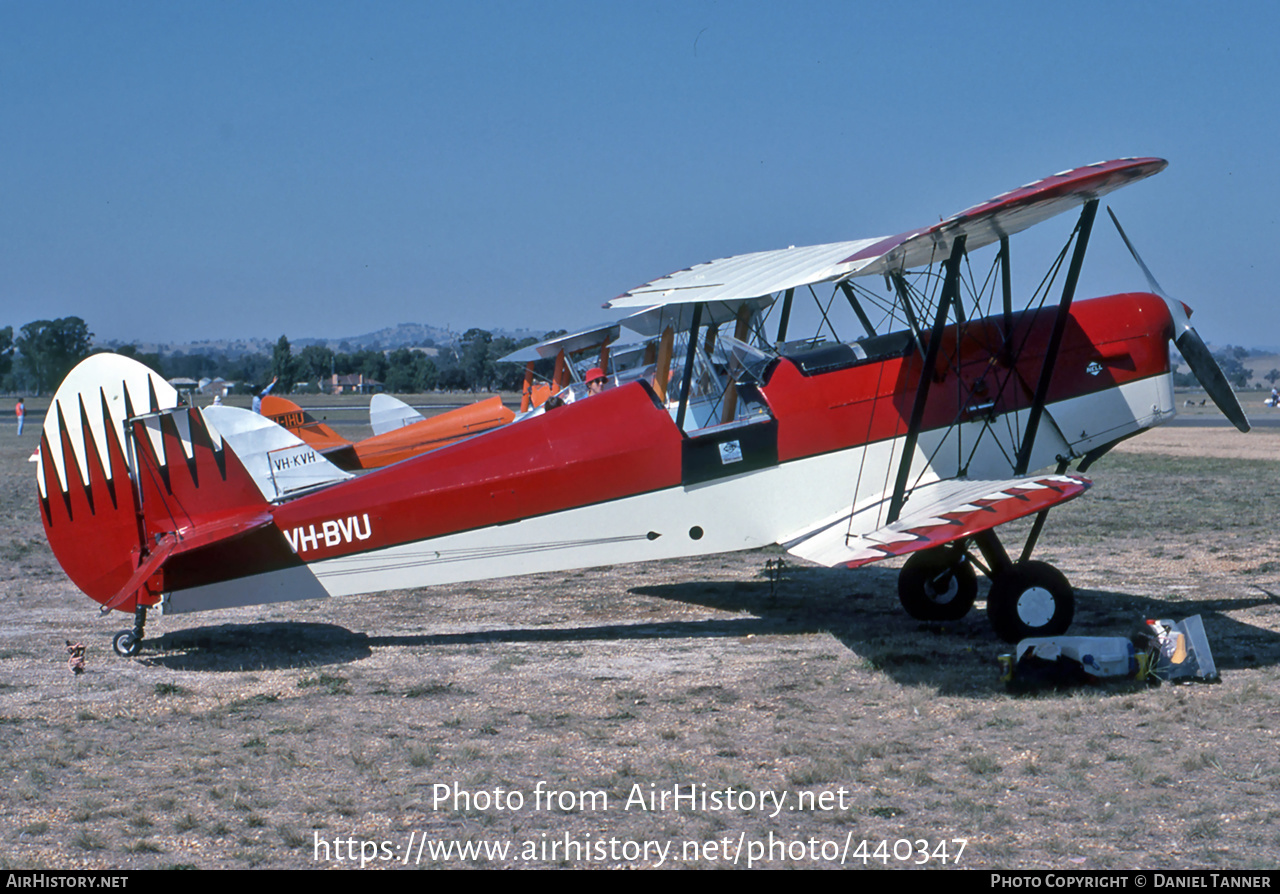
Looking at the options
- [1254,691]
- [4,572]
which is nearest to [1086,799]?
[1254,691]

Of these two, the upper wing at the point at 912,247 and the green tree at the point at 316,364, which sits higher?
the green tree at the point at 316,364

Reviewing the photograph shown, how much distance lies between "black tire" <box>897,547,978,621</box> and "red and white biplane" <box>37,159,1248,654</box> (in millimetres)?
17

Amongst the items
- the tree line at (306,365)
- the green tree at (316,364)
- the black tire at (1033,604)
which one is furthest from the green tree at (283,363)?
the black tire at (1033,604)

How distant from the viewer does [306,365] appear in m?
115

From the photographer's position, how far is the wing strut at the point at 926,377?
6887 mm

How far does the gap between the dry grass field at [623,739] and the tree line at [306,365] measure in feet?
177

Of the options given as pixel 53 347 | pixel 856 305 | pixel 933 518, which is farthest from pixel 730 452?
pixel 53 347

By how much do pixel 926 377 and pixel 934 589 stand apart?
190cm

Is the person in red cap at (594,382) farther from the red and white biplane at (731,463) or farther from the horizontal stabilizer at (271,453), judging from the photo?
the red and white biplane at (731,463)

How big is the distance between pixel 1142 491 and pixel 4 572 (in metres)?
15.4

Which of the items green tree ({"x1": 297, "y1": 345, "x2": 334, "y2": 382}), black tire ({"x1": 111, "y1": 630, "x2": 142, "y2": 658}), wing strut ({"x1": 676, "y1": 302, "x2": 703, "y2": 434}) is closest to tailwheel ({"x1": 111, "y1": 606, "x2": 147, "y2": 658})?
black tire ({"x1": 111, "y1": 630, "x2": 142, "y2": 658})

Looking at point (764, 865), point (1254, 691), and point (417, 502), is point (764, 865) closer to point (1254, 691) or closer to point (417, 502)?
point (1254, 691)

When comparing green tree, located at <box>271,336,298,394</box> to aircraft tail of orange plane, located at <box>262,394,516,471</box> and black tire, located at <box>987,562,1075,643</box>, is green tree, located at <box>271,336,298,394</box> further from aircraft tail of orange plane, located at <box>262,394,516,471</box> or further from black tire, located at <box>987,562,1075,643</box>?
black tire, located at <box>987,562,1075,643</box>

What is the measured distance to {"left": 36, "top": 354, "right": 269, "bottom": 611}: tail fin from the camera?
6875 millimetres
